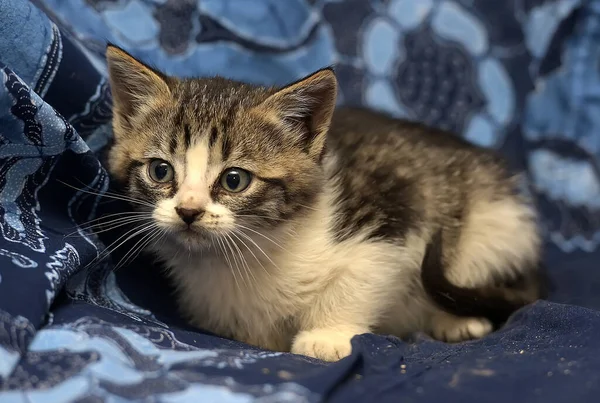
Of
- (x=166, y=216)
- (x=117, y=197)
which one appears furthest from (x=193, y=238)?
(x=117, y=197)

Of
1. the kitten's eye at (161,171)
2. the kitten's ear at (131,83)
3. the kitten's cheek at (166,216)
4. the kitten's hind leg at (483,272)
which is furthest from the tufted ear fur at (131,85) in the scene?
the kitten's hind leg at (483,272)

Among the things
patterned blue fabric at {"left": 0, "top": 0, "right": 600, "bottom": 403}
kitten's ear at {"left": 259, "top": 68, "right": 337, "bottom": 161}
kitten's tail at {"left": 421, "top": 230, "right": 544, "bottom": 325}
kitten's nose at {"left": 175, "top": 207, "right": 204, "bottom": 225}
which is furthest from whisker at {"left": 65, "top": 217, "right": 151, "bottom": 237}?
kitten's tail at {"left": 421, "top": 230, "right": 544, "bottom": 325}

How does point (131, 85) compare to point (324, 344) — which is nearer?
point (324, 344)

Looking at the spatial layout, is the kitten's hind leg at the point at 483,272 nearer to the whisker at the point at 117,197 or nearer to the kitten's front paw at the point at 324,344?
the kitten's front paw at the point at 324,344

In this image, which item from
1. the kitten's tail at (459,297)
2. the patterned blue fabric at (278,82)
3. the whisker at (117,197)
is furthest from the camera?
the kitten's tail at (459,297)

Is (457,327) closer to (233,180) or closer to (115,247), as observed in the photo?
(233,180)

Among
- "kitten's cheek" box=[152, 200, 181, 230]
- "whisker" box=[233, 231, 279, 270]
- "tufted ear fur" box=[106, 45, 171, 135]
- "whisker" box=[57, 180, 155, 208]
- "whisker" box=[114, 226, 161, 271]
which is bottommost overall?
"whisker" box=[114, 226, 161, 271]

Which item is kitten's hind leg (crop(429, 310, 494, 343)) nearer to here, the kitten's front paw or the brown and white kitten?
the brown and white kitten
